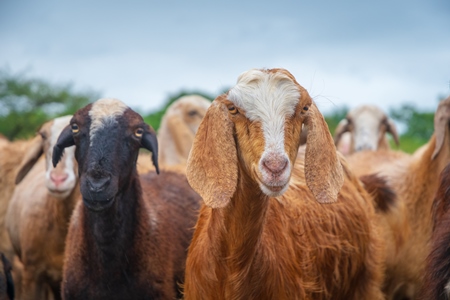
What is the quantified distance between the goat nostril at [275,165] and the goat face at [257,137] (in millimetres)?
53

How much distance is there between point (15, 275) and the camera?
9.15 m

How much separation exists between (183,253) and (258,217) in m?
2.10

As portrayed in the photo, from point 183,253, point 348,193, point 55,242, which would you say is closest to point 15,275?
point 55,242

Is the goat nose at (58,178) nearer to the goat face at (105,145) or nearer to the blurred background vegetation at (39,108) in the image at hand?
the goat face at (105,145)

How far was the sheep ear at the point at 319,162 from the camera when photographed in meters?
4.73

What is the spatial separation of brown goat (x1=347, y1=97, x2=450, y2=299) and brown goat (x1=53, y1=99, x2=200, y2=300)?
Answer: 256 centimetres

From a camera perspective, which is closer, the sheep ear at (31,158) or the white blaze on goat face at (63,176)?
the white blaze on goat face at (63,176)

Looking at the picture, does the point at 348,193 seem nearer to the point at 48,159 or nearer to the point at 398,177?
the point at 398,177

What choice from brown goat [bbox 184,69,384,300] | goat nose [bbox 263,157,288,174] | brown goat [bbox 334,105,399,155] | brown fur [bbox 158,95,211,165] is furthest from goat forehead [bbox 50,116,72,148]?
brown goat [bbox 334,105,399,155]

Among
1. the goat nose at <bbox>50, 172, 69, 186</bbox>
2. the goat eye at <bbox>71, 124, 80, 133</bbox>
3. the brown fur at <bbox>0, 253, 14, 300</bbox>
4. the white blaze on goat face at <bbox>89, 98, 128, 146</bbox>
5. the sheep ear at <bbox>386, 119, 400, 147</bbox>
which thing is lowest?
the brown fur at <bbox>0, 253, 14, 300</bbox>

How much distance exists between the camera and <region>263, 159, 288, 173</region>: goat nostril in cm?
436

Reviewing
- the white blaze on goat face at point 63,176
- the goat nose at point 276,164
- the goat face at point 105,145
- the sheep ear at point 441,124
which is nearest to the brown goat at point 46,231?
the white blaze on goat face at point 63,176

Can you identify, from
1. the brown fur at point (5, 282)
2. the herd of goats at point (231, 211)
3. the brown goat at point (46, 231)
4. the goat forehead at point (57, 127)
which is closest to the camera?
the herd of goats at point (231, 211)

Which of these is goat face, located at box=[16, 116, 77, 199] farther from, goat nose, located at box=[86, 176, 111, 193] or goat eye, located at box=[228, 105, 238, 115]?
goat eye, located at box=[228, 105, 238, 115]
